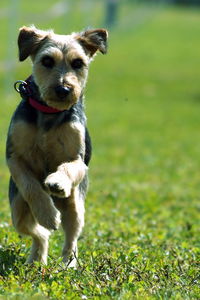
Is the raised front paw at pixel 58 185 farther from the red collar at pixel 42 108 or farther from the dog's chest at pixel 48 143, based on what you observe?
the red collar at pixel 42 108

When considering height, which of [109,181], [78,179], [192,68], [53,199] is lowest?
[192,68]

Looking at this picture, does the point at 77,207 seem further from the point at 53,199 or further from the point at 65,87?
the point at 65,87

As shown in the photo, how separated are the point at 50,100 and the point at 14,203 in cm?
95

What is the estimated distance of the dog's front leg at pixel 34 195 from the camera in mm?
5984

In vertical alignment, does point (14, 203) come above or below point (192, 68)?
above

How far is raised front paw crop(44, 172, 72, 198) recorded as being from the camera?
5.80 m

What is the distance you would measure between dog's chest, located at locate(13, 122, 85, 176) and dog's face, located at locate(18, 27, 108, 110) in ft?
0.78

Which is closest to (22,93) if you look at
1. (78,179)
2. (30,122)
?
(30,122)

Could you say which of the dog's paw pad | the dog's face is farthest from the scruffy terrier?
the dog's paw pad

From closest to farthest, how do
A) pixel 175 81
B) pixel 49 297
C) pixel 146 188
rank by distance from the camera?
1. pixel 49 297
2. pixel 146 188
3. pixel 175 81

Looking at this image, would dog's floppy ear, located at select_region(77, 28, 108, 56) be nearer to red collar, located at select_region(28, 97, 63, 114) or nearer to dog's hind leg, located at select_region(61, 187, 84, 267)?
red collar, located at select_region(28, 97, 63, 114)

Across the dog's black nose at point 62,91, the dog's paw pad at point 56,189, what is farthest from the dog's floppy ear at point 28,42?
the dog's paw pad at point 56,189

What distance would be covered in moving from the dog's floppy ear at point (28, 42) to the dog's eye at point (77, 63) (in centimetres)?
38

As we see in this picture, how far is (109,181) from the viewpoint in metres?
12.5
